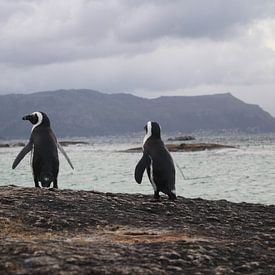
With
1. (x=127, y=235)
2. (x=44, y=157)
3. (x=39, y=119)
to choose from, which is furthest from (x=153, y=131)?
(x=127, y=235)

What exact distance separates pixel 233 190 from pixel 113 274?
18173mm

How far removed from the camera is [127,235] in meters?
7.92

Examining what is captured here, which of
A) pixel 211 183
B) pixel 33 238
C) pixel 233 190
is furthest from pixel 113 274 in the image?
pixel 211 183

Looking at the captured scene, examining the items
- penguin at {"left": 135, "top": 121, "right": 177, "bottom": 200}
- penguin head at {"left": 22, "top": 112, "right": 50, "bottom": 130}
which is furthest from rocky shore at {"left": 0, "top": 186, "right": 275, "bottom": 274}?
penguin head at {"left": 22, "top": 112, "right": 50, "bottom": 130}

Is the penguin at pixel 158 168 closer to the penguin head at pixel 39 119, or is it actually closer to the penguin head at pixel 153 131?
the penguin head at pixel 153 131

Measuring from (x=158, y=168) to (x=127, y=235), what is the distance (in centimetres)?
434

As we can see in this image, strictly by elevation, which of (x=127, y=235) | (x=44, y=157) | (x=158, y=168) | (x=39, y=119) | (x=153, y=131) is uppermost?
(x=39, y=119)

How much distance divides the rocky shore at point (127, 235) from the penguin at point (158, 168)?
1.29 ft

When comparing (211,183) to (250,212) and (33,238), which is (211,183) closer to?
(250,212)

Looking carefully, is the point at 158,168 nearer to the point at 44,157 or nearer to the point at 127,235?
the point at 44,157

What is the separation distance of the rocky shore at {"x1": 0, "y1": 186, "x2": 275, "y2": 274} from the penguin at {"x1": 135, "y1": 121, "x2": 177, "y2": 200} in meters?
0.39

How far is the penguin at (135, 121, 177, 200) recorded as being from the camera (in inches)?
476

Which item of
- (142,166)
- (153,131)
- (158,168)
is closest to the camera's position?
(158,168)

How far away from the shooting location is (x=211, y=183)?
2691 centimetres
